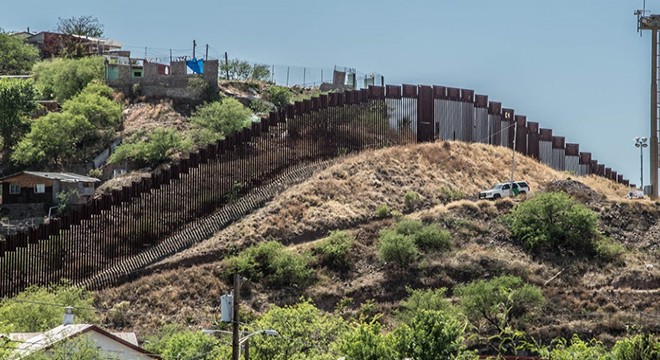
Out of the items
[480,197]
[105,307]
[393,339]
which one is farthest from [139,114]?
[393,339]

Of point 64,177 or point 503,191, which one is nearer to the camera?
point 503,191

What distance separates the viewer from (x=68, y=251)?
86812mm

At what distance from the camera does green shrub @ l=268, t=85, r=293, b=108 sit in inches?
5003

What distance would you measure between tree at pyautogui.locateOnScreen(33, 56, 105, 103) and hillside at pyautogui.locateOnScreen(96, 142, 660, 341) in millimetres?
32790

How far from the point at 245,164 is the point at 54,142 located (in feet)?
84.2

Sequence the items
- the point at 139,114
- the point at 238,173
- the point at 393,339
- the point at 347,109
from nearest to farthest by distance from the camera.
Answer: the point at 393,339 < the point at 238,173 < the point at 347,109 < the point at 139,114

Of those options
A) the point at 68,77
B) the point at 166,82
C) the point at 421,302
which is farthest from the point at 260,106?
the point at 421,302

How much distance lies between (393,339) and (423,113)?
4072 cm

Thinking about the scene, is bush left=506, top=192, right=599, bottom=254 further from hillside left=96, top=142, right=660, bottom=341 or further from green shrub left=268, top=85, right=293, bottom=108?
green shrub left=268, top=85, right=293, bottom=108

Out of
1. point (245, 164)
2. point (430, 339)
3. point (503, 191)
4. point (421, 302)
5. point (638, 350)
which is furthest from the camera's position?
point (503, 191)

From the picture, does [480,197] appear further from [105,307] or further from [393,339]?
[393,339]

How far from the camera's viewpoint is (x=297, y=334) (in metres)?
71.1

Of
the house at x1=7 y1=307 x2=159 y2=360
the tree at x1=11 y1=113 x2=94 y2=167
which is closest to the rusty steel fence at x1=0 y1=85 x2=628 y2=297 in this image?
the house at x1=7 y1=307 x2=159 y2=360

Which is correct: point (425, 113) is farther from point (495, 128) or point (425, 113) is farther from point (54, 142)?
point (54, 142)
